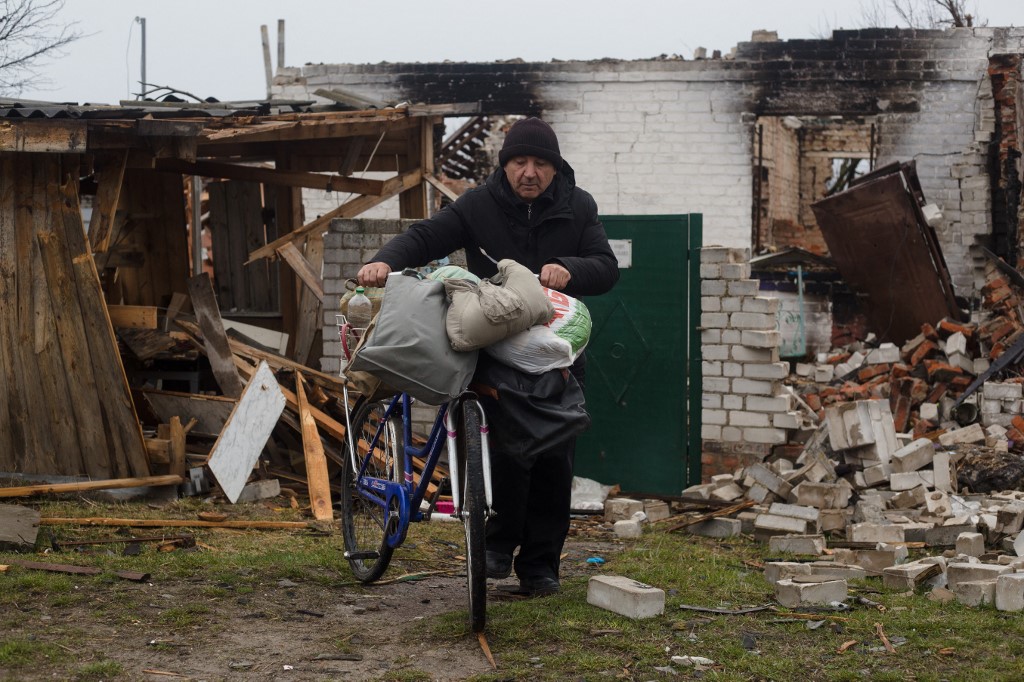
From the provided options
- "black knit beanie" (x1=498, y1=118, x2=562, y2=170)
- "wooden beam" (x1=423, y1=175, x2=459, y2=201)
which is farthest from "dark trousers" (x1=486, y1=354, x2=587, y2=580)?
"wooden beam" (x1=423, y1=175, x2=459, y2=201)

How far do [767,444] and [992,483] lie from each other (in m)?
1.61

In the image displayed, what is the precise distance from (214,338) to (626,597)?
4.82 metres

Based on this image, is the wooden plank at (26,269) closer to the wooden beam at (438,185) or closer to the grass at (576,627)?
the grass at (576,627)

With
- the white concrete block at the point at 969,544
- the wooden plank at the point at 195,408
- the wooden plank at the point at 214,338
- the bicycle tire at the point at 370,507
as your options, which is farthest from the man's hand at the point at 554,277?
the wooden plank at the point at 214,338

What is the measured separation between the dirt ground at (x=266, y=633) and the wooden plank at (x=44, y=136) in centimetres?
277

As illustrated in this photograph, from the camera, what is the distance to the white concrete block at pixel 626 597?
427 centimetres

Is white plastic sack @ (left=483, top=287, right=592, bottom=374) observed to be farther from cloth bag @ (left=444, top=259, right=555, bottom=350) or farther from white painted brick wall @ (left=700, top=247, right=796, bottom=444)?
white painted brick wall @ (left=700, top=247, right=796, bottom=444)

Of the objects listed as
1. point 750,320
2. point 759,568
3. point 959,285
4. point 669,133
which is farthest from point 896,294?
point 759,568

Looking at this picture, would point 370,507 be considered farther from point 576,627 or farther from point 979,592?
point 979,592

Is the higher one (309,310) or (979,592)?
(309,310)

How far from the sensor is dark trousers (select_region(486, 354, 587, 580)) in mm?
4426

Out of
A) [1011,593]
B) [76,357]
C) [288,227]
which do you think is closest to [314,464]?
[76,357]

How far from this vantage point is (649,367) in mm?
8773

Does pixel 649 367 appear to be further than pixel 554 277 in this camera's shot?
Yes
